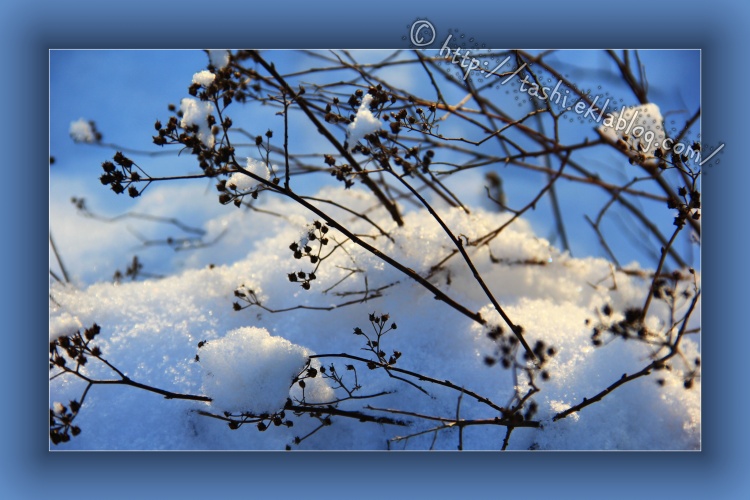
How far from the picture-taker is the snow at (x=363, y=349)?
1.21 meters

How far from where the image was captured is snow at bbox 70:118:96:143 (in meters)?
1.41

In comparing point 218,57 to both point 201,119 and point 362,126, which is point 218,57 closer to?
point 201,119

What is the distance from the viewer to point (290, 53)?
4.61 feet

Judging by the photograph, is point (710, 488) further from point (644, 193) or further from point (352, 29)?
point (352, 29)

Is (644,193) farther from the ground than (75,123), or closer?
closer

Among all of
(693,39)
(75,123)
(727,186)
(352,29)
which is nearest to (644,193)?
(727,186)

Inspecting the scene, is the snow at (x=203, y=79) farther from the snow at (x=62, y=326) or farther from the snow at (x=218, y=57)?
the snow at (x=62, y=326)

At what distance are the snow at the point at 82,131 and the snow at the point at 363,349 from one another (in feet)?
1.03

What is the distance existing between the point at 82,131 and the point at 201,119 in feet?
1.86

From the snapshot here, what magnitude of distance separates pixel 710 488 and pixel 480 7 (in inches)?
45.8

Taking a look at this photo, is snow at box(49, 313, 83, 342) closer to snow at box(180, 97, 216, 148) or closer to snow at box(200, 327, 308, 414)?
snow at box(200, 327, 308, 414)

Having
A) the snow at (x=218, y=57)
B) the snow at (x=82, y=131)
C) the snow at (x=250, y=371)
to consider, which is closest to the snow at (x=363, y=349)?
the snow at (x=250, y=371)

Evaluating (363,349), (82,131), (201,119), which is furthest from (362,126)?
(82,131)

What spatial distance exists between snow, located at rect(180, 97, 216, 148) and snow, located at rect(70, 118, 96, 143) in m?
0.51
